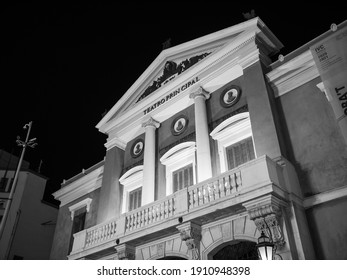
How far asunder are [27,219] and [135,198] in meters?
16.1

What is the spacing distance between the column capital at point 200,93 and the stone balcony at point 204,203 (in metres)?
5.82

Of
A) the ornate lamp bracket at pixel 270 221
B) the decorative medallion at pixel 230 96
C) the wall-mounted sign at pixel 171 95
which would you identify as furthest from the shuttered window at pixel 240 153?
the wall-mounted sign at pixel 171 95

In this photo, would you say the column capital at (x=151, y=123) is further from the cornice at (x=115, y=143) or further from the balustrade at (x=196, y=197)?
the balustrade at (x=196, y=197)

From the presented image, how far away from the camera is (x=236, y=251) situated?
12.7 meters

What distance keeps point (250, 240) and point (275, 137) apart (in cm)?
399


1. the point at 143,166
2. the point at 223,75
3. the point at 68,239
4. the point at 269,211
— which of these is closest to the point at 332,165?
the point at 269,211

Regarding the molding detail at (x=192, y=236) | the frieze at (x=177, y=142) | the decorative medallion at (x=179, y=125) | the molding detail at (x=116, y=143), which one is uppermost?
the molding detail at (x=116, y=143)

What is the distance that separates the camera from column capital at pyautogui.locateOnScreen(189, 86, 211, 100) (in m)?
17.3

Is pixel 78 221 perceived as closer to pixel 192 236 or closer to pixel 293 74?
pixel 192 236

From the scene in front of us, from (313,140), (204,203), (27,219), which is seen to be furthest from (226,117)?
(27,219)

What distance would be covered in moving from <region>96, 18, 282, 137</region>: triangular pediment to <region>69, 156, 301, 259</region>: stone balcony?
23.6 ft

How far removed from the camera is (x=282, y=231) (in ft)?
35.3

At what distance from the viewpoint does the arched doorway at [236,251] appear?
12392 mm

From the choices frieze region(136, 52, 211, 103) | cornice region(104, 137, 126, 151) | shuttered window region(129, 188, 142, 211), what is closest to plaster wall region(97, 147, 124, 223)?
cornice region(104, 137, 126, 151)
